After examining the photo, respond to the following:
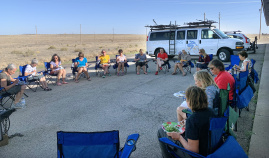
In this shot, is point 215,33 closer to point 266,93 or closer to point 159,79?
point 159,79

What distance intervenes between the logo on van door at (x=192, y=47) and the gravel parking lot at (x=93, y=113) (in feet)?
20.6

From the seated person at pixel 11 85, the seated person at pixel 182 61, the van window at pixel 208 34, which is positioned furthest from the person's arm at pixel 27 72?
the van window at pixel 208 34

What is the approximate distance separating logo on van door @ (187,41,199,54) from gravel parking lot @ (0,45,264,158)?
6.29 m

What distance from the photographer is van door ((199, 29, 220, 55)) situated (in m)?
13.7

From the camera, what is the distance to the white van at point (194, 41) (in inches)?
533

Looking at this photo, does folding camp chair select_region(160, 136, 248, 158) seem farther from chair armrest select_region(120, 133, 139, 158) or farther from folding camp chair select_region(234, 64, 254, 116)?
folding camp chair select_region(234, 64, 254, 116)

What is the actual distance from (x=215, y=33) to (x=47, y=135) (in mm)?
12040

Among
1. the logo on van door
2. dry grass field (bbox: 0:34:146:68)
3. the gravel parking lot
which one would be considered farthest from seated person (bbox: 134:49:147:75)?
dry grass field (bbox: 0:34:146:68)

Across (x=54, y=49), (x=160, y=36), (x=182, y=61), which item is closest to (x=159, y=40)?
(x=160, y=36)

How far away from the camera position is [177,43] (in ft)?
48.3

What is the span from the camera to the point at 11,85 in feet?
18.2

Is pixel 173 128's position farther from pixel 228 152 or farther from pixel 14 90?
pixel 14 90

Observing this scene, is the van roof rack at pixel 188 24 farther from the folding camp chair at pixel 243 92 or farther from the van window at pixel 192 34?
the folding camp chair at pixel 243 92

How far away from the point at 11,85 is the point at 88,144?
4250 mm
